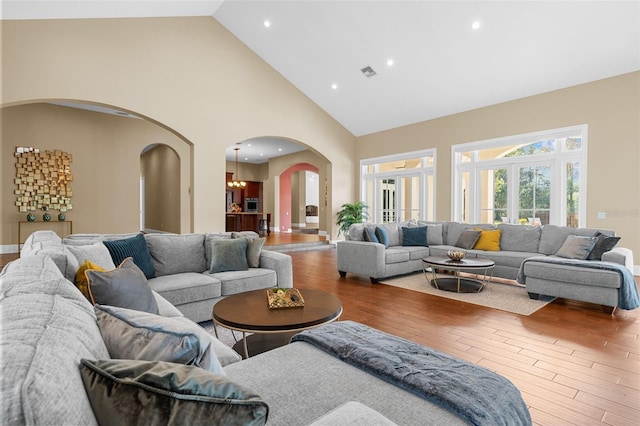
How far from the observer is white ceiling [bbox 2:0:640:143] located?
489cm

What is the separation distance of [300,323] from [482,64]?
19.6 feet

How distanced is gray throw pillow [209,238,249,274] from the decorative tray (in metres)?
1.17

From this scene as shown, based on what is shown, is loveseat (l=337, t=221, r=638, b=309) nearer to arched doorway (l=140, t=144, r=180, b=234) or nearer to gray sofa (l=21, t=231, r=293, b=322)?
gray sofa (l=21, t=231, r=293, b=322)

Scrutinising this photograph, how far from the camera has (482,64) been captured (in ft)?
19.7

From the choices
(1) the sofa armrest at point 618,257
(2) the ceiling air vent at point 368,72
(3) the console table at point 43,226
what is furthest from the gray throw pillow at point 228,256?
(3) the console table at point 43,226

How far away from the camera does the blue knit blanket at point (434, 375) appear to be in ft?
3.84

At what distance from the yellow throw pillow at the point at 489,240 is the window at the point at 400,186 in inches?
104

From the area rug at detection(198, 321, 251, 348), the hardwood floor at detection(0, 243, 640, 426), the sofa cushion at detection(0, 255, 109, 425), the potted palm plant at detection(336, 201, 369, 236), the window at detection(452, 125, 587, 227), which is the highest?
the window at detection(452, 125, 587, 227)

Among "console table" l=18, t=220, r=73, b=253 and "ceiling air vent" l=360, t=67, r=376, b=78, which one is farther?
"console table" l=18, t=220, r=73, b=253

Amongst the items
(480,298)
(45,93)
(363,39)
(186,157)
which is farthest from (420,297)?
(186,157)

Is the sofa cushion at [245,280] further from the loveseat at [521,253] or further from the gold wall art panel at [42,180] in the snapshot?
the gold wall art panel at [42,180]

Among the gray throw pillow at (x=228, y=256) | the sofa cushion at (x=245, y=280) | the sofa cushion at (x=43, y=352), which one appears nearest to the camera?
the sofa cushion at (x=43, y=352)

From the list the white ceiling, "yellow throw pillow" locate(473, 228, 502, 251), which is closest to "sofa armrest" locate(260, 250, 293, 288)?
"yellow throw pillow" locate(473, 228, 502, 251)

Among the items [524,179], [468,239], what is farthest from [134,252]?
[524,179]
